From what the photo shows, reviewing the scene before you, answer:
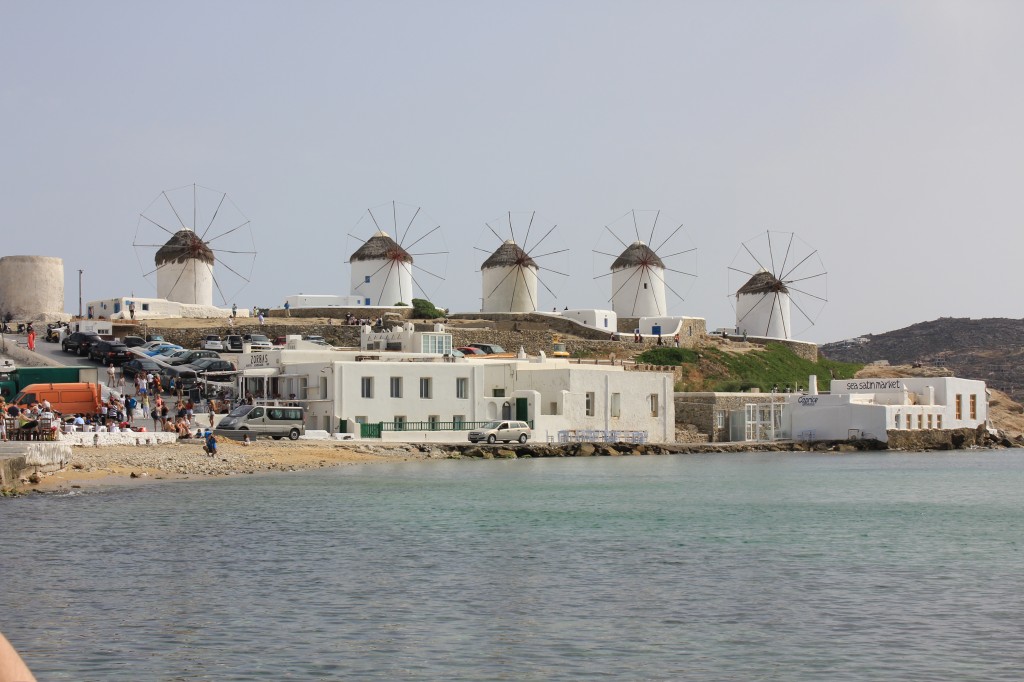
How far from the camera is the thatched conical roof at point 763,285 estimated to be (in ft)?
296

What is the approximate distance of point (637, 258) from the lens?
8981cm

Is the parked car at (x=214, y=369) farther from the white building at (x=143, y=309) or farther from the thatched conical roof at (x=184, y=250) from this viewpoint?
the thatched conical roof at (x=184, y=250)

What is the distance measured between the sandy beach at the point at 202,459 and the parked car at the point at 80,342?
615 inches

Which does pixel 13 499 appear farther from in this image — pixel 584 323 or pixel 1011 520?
pixel 584 323

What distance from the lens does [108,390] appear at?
41812mm

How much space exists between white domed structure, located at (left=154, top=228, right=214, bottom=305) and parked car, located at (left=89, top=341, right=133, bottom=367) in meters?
28.5

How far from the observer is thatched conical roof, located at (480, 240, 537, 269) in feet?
284

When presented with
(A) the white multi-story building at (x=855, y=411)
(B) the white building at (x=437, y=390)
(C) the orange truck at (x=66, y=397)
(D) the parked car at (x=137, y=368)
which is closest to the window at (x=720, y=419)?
(A) the white multi-story building at (x=855, y=411)

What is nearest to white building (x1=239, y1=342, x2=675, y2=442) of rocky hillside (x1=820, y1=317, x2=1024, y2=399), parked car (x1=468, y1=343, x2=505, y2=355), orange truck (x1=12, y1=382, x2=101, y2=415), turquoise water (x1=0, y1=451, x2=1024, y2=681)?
parked car (x1=468, y1=343, x2=505, y2=355)

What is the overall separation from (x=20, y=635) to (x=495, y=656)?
517cm

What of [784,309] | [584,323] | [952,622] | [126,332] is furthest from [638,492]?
[784,309]

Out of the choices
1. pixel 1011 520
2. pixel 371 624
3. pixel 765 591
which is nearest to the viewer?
pixel 371 624

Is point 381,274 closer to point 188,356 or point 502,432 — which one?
point 188,356

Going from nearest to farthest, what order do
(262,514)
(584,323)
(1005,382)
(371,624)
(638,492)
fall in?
(371,624) < (262,514) < (638,492) < (584,323) < (1005,382)
